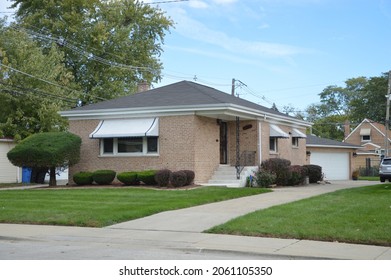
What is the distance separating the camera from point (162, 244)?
1052 centimetres

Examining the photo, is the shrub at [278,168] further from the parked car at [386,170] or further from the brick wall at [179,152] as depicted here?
the parked car at [386,170]

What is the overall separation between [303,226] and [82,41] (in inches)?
1401

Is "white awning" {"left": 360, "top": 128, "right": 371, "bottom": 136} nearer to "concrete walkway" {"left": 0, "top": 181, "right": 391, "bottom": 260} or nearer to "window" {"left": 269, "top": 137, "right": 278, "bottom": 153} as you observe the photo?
"window" {"left": 269, "top": 137, "right": 278, "bottom": 153}

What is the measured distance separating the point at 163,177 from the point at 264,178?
5014mm

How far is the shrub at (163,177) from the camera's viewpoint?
2173cm

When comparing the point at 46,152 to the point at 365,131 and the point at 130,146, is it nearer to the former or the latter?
the point at 130,146

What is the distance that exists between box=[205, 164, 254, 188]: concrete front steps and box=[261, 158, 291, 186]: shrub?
0.77 m

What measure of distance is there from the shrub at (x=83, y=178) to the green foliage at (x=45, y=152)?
2.31ft

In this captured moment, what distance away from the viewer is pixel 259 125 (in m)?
26.2

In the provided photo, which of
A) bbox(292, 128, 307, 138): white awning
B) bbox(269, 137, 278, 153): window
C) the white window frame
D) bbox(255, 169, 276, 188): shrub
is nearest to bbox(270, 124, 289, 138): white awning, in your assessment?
bbox(269, 137, 278, 153): window

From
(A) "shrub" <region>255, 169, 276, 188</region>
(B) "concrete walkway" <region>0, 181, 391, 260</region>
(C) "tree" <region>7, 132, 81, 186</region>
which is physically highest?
(C) "tree" <region>7, 132, 81, 186</region>

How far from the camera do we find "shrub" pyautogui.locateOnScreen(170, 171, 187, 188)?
21.5 m

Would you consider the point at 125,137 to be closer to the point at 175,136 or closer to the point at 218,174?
the point at 175,136

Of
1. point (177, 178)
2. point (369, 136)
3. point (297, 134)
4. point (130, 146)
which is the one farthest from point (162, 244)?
point (369, 136)
